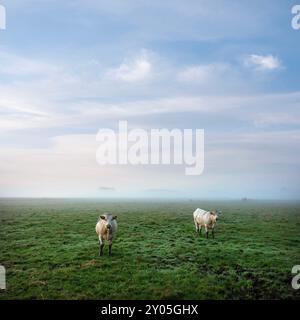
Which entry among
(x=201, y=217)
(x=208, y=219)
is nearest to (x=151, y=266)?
(x=208, y=219)

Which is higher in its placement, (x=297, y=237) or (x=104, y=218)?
(x=104, y=218)

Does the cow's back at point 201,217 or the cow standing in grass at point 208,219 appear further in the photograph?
the cow's back at point 201,217

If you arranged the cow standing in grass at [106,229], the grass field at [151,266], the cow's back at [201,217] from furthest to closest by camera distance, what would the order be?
the cow's back at [201,217]
the cow standing in grass at [106,229]
the grass field at [151,266]

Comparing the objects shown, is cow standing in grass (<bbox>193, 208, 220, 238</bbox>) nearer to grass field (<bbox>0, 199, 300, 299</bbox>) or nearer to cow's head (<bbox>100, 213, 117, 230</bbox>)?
grass field (<bbox>0, 199, 300, 299</bbox>)

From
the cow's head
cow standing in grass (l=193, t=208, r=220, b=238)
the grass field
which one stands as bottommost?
the grass field

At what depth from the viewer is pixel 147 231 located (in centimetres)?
2402

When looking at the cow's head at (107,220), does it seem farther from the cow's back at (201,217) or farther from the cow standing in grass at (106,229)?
the cow's back at (201,217)

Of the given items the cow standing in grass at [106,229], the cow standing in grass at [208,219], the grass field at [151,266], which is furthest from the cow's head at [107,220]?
the cow standing in grass at [208,219]

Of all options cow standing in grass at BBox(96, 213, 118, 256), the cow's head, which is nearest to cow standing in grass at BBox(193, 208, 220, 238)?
cow standing in grass at BBox(96, 213, 118, 256)

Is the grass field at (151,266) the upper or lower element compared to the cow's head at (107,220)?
lower

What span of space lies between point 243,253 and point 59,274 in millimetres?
9498
